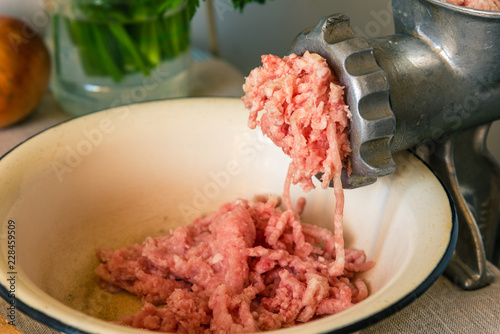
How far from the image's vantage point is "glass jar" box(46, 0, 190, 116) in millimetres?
1266

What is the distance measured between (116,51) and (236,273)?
0.69 m

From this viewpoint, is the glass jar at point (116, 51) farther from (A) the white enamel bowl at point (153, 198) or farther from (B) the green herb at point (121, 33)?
(A) the white enamel bowl at point (153, 198)

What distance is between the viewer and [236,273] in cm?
83

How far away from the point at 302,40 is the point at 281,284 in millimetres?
353

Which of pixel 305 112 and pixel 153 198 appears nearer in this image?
pixel 305 112

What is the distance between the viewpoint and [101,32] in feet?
4.17

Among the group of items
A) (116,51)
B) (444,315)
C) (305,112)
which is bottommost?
(444,315)

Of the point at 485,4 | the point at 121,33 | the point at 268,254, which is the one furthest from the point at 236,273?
the point at 121,33

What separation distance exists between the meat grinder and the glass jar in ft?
1.82

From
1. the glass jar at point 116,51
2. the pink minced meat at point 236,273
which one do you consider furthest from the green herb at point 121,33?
the pink minced meat at point 236,273

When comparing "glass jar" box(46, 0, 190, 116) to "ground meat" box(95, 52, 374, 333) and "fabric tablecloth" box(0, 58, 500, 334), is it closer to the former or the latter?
"ground meat" box(95, 52, 374, 333)

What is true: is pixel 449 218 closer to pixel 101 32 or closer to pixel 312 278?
pixel 312 278

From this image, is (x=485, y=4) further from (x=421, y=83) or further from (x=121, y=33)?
(x=121, y=33)

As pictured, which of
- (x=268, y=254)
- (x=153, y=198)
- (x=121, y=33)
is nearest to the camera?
(x=268, y=254)
